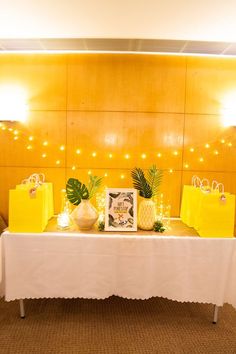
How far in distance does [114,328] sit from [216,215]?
4.13ft

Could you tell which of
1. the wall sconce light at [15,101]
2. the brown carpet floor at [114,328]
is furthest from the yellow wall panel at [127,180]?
the brown carpet floor at [114,328]

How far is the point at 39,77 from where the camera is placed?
9.95 feet

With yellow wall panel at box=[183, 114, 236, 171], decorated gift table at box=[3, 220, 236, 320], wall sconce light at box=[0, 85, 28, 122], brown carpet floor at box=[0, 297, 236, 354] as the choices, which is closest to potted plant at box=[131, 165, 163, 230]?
decorated gift table at box=[3, 220, 236, 320]

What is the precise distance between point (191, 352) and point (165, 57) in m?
2.70

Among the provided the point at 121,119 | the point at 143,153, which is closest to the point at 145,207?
the point at 143,153

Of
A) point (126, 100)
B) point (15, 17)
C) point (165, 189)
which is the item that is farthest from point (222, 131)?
point (15, 17)

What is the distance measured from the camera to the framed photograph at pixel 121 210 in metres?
2.53

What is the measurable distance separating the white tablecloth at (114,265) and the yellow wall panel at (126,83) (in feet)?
4.64

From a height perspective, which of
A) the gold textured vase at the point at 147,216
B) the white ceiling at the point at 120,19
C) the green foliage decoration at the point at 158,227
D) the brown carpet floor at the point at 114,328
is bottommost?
the brown carpet floor at the point at 114,328

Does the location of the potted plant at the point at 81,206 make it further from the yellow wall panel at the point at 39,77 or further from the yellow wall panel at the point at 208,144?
the yellow wall panel at the point at 208,144

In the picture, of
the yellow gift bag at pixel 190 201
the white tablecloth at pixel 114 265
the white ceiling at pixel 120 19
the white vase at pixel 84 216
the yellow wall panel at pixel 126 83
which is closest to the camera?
the white ceiling at pixel 120 19

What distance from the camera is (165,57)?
3010 mm

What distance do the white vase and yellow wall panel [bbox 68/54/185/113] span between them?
1.10 m

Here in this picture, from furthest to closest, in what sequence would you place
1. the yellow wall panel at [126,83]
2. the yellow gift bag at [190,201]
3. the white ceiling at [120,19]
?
the yellow wall panel at [126,83] < the yellow gift bag at [190,201] < the white ceiling at [120,19]
